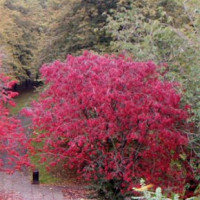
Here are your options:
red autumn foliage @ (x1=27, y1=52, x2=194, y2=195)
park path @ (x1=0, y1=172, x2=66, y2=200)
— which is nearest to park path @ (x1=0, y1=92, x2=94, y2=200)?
park path @ (x1=0, y1=172, x2=66, y2=200)

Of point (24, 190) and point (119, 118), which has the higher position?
point (119, 118)

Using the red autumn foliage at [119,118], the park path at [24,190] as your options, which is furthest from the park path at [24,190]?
the red autumn foliage at [119,118]

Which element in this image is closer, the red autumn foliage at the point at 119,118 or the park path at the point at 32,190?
the red autumn foliage at the point at 119,118

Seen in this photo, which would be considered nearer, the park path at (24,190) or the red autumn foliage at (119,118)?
the red autumn foliage at (119,118)

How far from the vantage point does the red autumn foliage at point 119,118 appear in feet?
25.6

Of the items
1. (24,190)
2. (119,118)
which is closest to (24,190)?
(24,190)

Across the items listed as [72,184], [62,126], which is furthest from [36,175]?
[62,126]

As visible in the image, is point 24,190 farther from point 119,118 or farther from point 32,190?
point 119,118

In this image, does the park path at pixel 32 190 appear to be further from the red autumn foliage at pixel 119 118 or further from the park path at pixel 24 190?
the red autumn foliage at pixel 119 118

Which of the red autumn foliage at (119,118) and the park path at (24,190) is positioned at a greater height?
the red autumn foliage at (119,118)

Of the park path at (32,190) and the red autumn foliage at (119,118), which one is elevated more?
the red autumn foliage at (119,118)

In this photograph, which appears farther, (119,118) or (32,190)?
(32,190)

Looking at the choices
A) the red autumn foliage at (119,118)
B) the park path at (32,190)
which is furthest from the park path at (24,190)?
the red autumn foliage at (119,118)

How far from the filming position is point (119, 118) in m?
7.98
